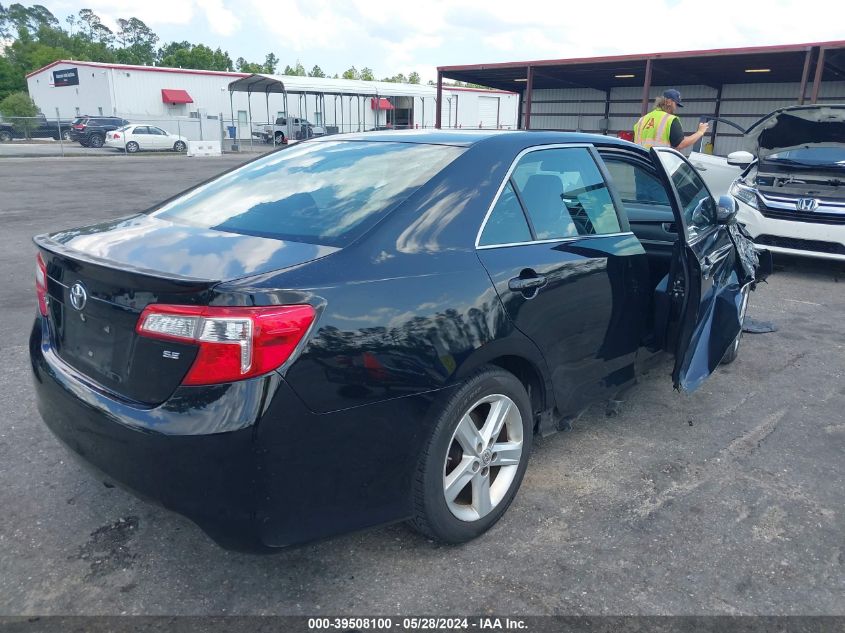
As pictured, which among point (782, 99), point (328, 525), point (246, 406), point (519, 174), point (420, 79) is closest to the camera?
point (246, 406)

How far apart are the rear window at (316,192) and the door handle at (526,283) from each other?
0.53 m

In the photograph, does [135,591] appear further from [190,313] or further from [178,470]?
[190,313]

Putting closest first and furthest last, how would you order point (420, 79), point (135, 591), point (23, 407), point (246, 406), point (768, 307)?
point (246, 406), point (135, 591), point (23, 407), point (768, 307), point (420, 79)

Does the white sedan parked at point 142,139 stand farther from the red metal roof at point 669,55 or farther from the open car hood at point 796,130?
the open car hood at point 796,130

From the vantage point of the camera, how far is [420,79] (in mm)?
118938

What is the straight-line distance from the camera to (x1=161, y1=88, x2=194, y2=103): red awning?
47625mm

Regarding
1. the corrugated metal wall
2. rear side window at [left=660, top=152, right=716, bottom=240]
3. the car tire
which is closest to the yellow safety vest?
rear side window at [left=660, top=152, right=716, bottom=240]

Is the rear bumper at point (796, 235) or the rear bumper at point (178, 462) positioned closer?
the rear bumper at point (178, 462)

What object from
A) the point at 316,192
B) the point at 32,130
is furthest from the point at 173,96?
the point at 316,192

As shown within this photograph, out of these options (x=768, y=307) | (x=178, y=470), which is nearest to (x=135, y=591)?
(x=178, y=470)

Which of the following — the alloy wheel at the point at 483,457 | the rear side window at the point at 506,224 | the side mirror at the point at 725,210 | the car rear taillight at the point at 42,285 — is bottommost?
the alloy wheel at the point at 483,457

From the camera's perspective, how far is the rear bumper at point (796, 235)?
23.6ft

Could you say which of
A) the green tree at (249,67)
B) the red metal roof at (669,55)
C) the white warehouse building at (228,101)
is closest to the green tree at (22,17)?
the green tree at (249,67)

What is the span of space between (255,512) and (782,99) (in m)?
25.0
